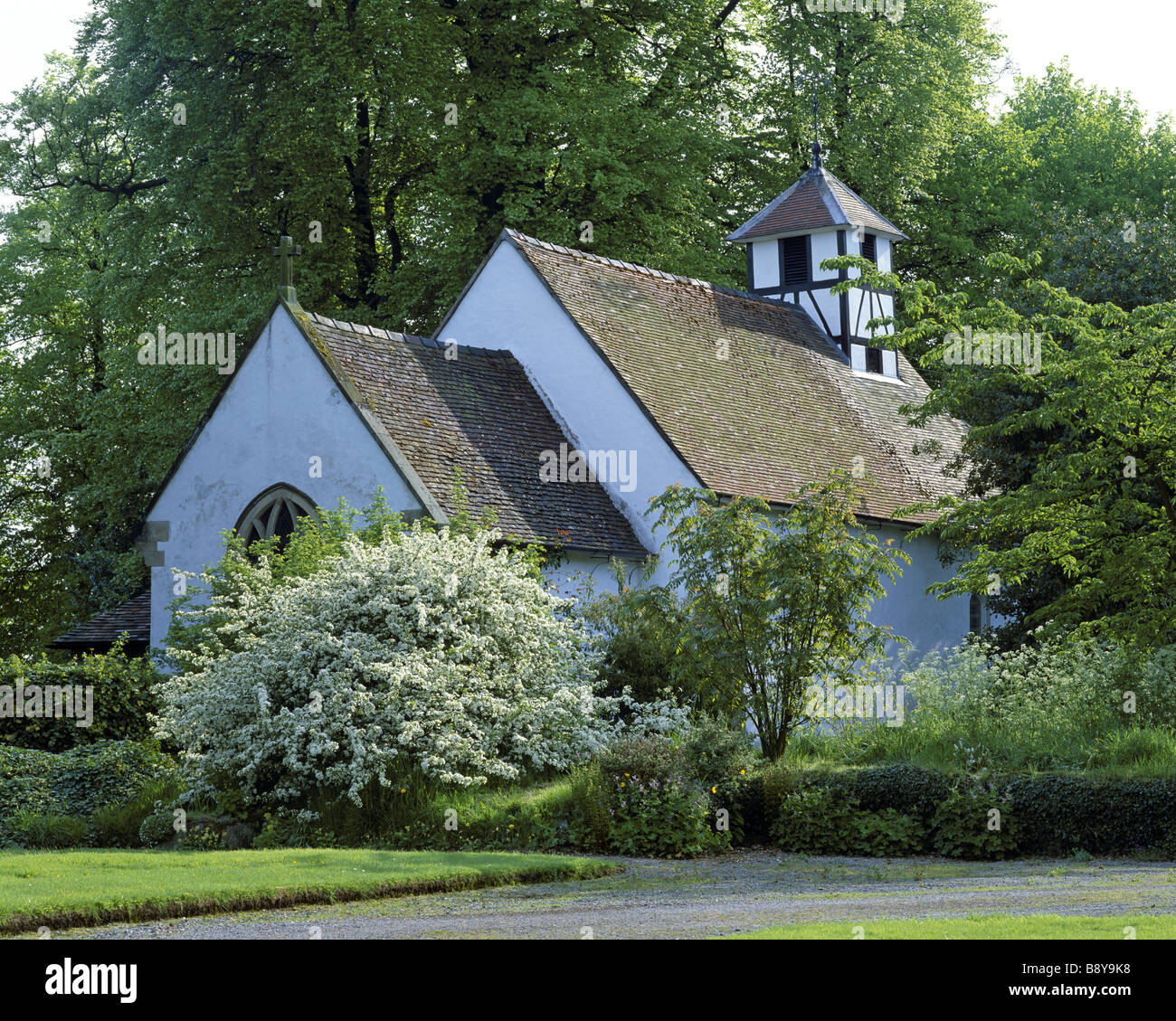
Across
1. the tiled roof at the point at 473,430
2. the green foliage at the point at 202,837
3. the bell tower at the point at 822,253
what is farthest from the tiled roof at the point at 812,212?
the green foliage at the point at 202,837

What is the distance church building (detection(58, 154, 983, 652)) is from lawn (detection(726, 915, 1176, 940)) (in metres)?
11.5

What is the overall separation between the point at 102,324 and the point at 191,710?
26731mm

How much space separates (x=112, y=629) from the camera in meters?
25.1

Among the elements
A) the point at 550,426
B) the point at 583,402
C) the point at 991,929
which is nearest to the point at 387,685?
the point at 991,929

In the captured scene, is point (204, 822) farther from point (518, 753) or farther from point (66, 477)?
point (66, 477)

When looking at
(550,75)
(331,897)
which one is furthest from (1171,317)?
(550,75)

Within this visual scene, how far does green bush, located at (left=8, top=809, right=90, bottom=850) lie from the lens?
48.7 ft

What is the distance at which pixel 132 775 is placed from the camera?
16438 millimetres

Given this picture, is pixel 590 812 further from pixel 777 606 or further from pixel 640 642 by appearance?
pixel 640 642

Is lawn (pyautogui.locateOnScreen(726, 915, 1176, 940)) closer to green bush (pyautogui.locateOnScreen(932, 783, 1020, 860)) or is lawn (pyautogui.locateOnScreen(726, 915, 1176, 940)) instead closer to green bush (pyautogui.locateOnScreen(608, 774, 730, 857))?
green bush (pyautogui.locateOnScreen(932, 783, 1020, 860))

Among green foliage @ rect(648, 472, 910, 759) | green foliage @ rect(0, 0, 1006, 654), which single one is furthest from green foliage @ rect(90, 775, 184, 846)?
green foliage @ rect(0, 0, 1006, 654)

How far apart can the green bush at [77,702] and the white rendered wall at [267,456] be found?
221 centimetres

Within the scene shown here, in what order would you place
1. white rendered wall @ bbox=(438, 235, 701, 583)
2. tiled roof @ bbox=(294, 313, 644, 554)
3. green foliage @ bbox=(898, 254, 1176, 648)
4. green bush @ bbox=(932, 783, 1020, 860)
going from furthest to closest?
1. white rendered wall @ bbox=(438, 235, 701, 583)
2. tiled roof @ bbox=(294, 313, 644, 554)
3. green foliage @ bbox=(898, 254, 1176, 648)
4. green bush @ bbox=(932, 783, 1020, 860)

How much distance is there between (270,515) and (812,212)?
51.3 feet
